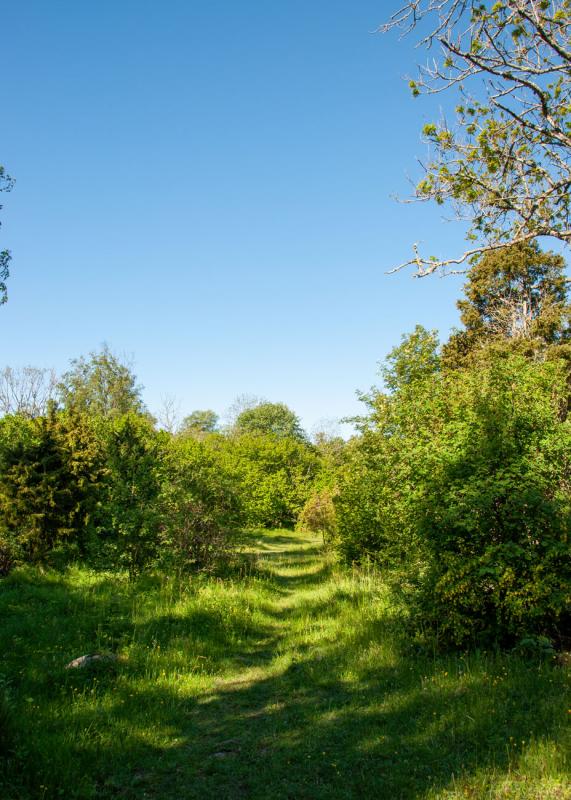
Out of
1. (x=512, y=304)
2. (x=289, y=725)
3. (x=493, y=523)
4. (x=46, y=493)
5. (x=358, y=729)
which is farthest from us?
(x=512, y=304)

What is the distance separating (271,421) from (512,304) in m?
40.9

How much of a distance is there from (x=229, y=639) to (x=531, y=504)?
5.47m

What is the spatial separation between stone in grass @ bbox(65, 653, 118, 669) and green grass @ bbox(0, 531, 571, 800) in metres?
0.16

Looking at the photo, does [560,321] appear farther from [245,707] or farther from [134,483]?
[245,707]

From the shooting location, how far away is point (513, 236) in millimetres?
7238

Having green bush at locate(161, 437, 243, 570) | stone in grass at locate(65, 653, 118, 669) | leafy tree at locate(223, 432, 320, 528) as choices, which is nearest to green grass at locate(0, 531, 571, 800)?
stone in grass at locate(65, 653, 118, 669)

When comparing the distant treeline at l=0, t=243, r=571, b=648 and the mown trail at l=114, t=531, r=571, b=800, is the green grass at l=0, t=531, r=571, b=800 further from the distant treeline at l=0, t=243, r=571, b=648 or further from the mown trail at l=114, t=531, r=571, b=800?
the distant treeline at l=0, t=243, r=571, b=648

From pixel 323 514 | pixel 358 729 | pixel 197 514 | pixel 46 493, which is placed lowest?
pixel 358 729

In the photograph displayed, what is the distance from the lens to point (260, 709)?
20.6 feet

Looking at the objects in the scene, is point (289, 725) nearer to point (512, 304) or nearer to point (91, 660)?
point (91, 660)

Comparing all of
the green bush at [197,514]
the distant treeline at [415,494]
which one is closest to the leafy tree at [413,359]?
the distant treeline at [415,494]

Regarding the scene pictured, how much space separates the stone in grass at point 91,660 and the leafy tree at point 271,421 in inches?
2250

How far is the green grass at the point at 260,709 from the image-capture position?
4348 mm

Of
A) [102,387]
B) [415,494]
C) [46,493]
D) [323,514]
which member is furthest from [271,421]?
[415,494]
